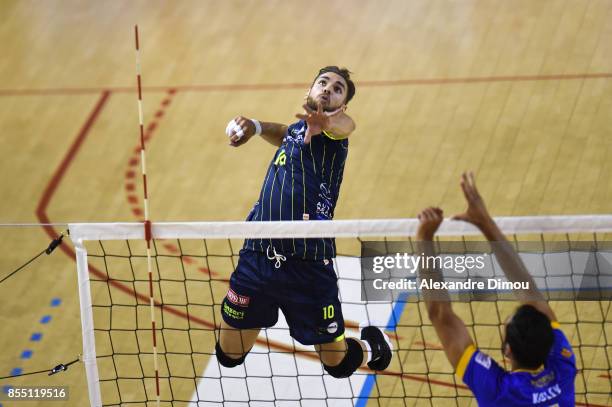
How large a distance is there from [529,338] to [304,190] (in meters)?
2.35

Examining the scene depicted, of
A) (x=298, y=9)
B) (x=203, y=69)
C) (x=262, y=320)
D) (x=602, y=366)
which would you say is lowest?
(x=602, y=366)

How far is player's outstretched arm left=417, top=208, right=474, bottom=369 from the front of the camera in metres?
4.89

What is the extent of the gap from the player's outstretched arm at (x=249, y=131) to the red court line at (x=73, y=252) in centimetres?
164

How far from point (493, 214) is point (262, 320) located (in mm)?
3528

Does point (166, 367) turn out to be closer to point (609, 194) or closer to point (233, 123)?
point (233, 123)

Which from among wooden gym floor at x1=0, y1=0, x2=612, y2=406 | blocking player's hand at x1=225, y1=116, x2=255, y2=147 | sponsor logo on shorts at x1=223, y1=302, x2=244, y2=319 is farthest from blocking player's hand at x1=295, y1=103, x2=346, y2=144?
wooden gym floor at x1=0, y1=0, x2=612, y2=406

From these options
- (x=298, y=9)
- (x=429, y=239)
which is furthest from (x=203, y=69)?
(x=429, y=239)

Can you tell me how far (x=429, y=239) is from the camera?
501 cm

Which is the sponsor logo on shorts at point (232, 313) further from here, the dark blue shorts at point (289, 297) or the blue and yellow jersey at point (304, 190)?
the blue and yellow jersey at point (304, 190)

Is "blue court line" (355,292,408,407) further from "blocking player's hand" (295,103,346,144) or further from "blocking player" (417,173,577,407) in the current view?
"blocking player" (417,173,577,407)

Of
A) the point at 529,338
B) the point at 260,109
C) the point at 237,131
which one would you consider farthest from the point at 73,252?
the point at 529,338

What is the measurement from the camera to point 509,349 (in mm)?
4781

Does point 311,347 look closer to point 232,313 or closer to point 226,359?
point 226,359

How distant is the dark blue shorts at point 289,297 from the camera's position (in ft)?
22.2
